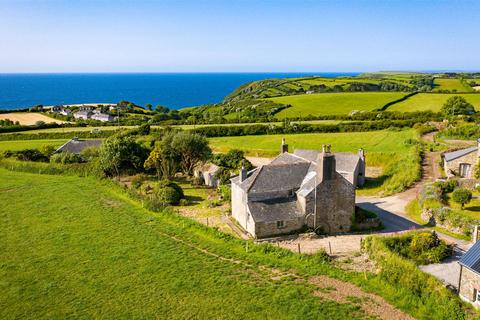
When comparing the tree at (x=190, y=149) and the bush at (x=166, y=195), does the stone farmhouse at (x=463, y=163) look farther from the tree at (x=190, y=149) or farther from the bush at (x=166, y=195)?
the bush at (x=166, y=195)

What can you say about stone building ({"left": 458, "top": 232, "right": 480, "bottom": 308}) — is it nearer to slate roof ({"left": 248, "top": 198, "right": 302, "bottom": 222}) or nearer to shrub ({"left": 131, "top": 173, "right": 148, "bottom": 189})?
slate roof ({"left": 248, "top": 198, "right": 302, "bottom": 222})

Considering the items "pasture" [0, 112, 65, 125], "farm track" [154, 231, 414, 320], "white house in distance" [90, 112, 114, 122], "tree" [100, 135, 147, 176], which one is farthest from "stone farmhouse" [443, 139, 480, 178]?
"pasture" [0, 112, 65, 125]

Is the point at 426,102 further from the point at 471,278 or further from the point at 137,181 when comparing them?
the point at 471,278

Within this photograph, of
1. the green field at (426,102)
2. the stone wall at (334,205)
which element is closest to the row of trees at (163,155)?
the stone wall at (334,205)

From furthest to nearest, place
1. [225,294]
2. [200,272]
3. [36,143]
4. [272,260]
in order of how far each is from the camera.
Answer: [36,143] < [272,260] < [200,272] < [225,294]

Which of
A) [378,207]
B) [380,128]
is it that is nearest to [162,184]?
[378,207]

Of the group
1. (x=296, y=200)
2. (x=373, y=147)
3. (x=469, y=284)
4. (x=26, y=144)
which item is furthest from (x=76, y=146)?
(x=469, y=284)

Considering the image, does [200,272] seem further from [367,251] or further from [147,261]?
[367,251]
